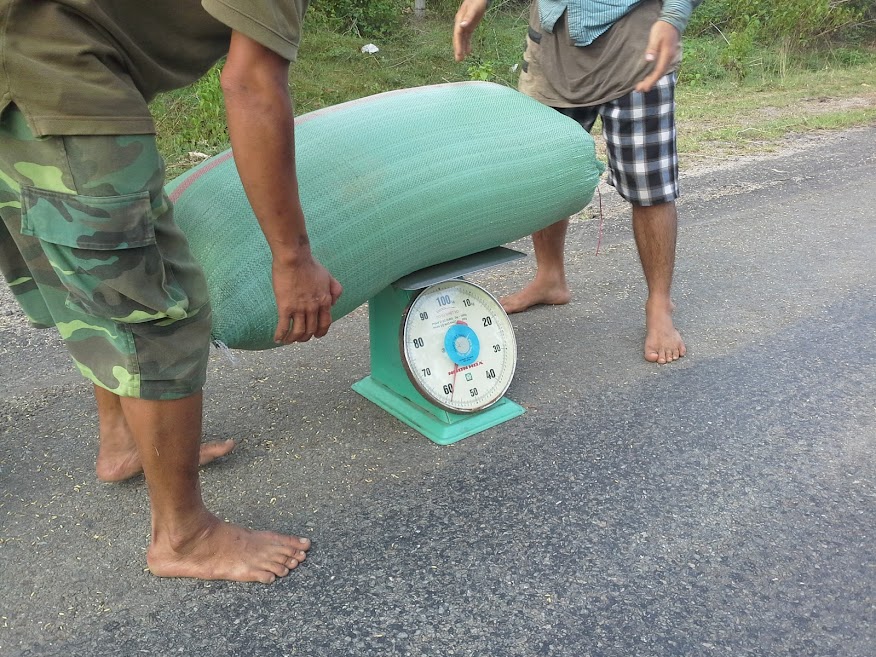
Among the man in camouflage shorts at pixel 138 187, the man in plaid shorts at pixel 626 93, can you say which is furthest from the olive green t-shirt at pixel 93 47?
the man in plaid shorts at pixel 626 93

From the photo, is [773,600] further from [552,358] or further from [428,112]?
[428,112]

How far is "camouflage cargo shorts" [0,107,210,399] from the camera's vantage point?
1466 mm

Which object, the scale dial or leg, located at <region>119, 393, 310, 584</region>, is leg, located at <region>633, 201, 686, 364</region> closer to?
the scale dial

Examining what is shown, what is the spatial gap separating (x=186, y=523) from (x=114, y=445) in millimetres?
494

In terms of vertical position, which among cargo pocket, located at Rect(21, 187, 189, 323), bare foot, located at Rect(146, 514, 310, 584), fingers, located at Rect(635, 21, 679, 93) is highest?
fingers, located at Rect(635, 21, 679, 93)

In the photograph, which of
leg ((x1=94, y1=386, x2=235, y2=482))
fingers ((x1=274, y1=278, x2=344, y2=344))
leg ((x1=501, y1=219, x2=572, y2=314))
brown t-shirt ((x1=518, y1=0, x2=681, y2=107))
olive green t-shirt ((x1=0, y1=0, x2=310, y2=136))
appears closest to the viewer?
olive green t-shirt ((x1=0, y1=0, x2=310, y2=136))

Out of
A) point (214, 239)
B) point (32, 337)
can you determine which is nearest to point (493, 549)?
point (214, 239)

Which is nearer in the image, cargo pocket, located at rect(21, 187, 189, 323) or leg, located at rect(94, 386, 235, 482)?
cargo pocket, located at rect(21, 187, 189, 323)

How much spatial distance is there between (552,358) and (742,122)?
15.0 feet

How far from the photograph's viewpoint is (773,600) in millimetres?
1774

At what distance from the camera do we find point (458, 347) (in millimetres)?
2455

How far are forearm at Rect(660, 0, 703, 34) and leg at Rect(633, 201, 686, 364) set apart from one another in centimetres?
66

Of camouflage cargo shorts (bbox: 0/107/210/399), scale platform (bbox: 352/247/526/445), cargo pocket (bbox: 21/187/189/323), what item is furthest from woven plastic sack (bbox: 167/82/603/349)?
cargo pocket (bbox: 21/187/189/323)

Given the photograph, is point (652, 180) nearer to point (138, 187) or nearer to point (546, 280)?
point (546, 280)
